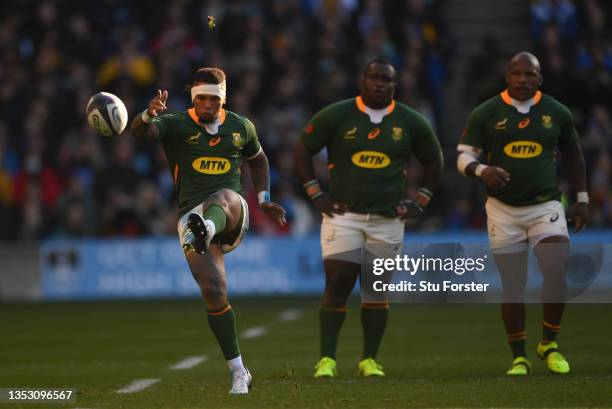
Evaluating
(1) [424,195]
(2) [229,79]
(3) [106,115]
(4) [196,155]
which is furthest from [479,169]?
(2) [229,79]

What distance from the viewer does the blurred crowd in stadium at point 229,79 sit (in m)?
22.5

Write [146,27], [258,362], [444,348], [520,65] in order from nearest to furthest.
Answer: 1. [520,65]
2. [258,362]
3. [444,348]
4. [146,27]

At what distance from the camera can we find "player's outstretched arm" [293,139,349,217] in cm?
1130

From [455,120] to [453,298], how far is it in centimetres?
1505

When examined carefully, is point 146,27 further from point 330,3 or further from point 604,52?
point 604,52

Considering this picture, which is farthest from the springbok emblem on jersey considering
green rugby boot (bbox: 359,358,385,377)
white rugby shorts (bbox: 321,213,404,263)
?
green rugby boot (bbox: 359,358,385,377)

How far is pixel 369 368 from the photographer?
11.1 metres

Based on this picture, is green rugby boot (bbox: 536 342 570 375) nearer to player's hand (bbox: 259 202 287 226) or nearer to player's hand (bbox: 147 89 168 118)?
player's hand (bbox: 259 202 287 226)

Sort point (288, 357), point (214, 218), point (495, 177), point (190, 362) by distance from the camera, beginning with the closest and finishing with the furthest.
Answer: point (214, 218)
point (495, 177)
point (190, 362)
point (288, 357)

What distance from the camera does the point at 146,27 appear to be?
85.3 ft

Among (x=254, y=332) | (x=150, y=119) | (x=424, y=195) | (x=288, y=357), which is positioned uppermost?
(x=150, y=119)

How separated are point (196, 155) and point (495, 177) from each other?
7.40 feet

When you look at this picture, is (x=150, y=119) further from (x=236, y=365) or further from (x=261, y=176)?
(x=236, y=365)

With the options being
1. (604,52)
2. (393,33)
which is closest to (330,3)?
(393,33)
